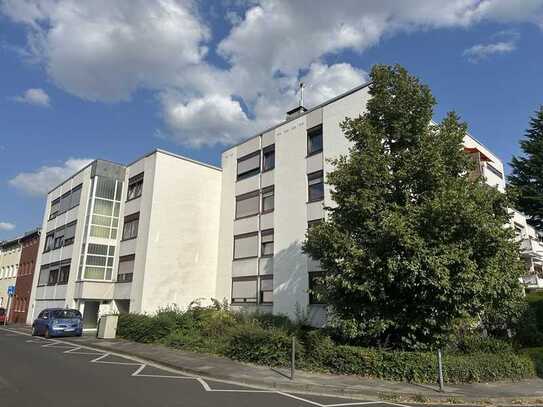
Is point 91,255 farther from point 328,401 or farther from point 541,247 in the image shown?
point 541,247

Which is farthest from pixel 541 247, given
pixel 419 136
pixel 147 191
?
pixel 147 191

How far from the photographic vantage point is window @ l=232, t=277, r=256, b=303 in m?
23.9

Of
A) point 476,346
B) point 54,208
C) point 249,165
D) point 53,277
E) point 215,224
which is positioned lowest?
point 476,346

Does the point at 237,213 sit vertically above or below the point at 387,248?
above

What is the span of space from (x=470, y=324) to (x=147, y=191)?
20.4 metres

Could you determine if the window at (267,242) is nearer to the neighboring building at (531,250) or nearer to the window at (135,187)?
the window at (135,187)

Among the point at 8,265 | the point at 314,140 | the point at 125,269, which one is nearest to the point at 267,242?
the point at 314,140

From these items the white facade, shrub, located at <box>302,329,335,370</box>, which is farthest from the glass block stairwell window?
shrub, located at <box>302,329,335,370</box>

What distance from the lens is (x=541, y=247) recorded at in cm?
3152

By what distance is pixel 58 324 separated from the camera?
2233cm

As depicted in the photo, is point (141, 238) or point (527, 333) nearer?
point (527, 333)

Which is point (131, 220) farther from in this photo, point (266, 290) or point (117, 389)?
point (117, 389)

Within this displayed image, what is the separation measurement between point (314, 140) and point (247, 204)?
599 centimetres

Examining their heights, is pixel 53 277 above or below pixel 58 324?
above
